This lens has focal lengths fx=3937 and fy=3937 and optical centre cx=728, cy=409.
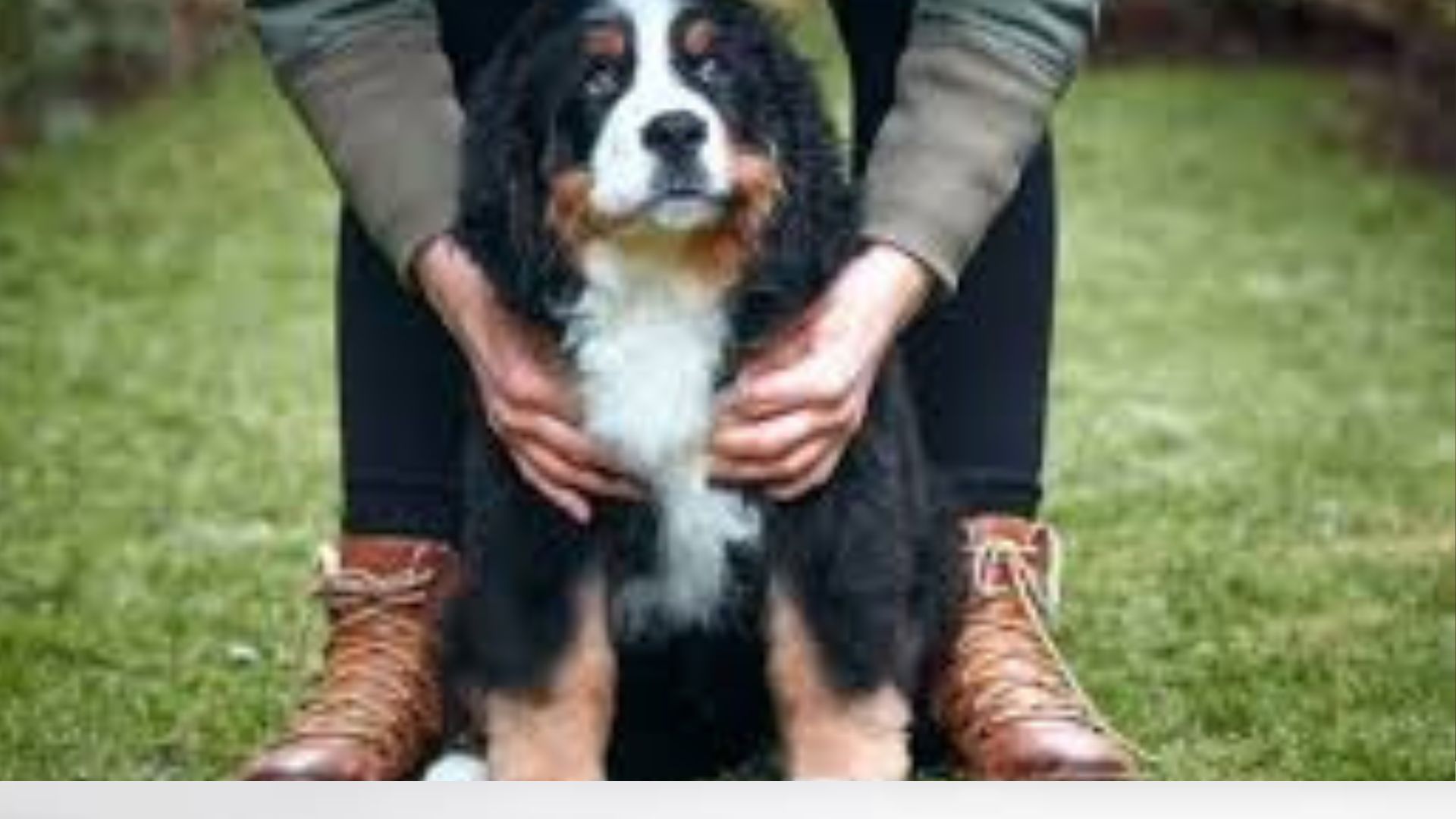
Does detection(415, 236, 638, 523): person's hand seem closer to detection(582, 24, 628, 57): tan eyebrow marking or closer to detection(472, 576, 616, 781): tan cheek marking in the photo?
detection(472, 576, 616, 781): tan cheek marking

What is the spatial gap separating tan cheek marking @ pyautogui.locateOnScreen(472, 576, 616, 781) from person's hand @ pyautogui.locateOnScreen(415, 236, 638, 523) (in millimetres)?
68

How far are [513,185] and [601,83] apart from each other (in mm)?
104

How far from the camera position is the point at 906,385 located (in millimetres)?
2695

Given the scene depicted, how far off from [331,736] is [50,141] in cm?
461

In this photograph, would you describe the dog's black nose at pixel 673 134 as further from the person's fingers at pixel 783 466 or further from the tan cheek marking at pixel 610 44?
the person's fingers at pixel 783 466

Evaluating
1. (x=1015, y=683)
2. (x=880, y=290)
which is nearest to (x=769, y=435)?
(x=880, y=290)

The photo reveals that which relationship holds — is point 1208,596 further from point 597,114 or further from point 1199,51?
point 1199,51

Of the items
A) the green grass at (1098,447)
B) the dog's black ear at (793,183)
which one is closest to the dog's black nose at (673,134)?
the dog's black ear at (793,183)

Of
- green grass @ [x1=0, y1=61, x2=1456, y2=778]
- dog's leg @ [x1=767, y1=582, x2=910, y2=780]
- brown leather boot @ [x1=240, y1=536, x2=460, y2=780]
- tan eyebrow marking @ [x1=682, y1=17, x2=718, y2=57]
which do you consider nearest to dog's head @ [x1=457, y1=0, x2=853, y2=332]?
tan eyebrow marking @ [x1=682, y1=17, x2=718, y2=57]

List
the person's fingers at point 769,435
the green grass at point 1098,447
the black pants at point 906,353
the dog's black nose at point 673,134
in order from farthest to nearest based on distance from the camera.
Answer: the green grass at point 1098,447 < the black pants at point 906,353 < the person's fingers at point 769,435 < the dog's black nose at point 673,134

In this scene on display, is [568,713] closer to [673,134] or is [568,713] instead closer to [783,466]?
[783,466]

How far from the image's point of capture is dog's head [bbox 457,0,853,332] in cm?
236

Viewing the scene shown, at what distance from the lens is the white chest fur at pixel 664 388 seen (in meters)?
2.45

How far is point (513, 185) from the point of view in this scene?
2.47 metres
